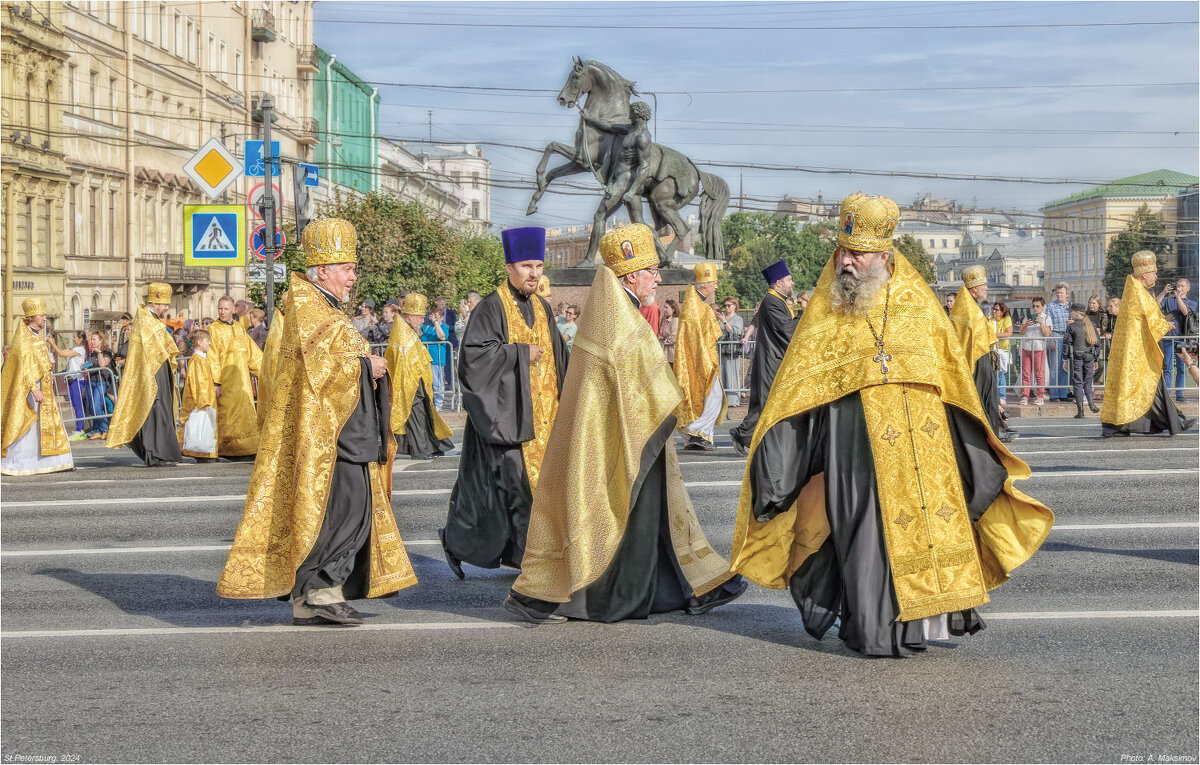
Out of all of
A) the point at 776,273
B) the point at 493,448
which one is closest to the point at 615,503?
the point at 493,448

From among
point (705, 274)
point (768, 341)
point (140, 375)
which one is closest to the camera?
point (768, 341)

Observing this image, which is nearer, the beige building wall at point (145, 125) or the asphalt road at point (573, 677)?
the asphalt road at point (573, 677)

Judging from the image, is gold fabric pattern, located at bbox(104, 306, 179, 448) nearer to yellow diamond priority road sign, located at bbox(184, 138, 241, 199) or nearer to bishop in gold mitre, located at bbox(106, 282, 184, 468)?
bishop in gold mitre, located at bbox(106, 282, 184, 468)

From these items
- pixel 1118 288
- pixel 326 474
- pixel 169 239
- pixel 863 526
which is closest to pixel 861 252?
pixel 863 526

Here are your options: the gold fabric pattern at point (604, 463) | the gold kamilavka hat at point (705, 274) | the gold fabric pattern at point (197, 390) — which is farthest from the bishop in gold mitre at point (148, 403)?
the gold fabric pattern at point (604, 463)

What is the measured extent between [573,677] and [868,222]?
2.36 metres

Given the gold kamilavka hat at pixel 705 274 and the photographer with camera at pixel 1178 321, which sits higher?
the gold kamilavka hat at pixel 705 274

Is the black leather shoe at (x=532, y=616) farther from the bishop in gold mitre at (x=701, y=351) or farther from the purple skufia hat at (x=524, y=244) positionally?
the bishop in gold mitre at (x=701, y=351)

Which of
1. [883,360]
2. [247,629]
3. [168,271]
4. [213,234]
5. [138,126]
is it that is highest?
[138,126]

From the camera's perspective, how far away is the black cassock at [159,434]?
17156 millimetres

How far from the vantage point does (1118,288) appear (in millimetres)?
95562

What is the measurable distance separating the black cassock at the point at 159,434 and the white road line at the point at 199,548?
671cm

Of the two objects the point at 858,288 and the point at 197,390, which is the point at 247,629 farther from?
the point at 197,390

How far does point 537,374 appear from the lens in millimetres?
8820
